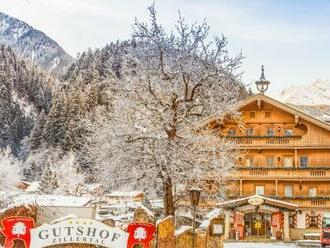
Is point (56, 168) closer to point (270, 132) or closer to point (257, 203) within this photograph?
point (270, 132)

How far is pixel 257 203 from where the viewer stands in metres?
45.3

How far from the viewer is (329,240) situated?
38844mm

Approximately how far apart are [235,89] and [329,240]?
13907 mm

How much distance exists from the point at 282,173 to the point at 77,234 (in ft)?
117

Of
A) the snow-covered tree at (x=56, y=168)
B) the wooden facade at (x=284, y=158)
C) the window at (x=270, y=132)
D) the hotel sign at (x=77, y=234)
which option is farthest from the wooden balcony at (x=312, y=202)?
the hotel sign at (x=77, y=234)

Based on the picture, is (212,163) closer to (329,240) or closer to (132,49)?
(132,49)

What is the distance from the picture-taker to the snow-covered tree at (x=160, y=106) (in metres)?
27.6

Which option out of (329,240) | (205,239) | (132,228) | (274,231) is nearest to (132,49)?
(205,239)

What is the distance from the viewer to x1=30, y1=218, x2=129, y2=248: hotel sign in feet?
51.0

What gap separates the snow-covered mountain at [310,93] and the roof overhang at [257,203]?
111m

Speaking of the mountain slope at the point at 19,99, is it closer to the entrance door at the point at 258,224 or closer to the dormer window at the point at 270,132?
the dormer window at the point at 270,132

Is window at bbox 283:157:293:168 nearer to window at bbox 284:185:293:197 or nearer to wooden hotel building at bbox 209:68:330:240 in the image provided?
wooden hotel building at bbox 209:68:330:240

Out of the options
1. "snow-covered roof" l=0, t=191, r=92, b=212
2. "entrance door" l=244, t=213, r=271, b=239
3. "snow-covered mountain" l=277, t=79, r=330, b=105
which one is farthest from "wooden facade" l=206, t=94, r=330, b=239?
"snow-covered mountain" l=277, t=79, r=330, b=105

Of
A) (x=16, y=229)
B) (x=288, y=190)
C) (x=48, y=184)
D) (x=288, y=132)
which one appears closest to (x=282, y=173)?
(x=288, y=190)
